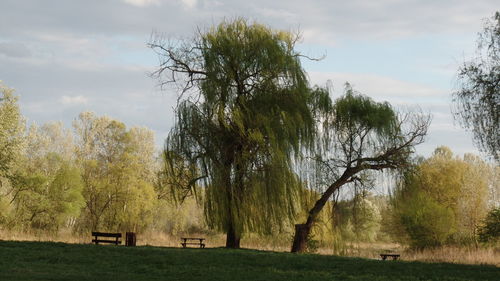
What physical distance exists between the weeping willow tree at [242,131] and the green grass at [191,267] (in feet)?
14.5

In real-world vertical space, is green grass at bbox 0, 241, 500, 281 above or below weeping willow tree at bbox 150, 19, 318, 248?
below

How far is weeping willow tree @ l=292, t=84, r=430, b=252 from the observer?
86.6 feet

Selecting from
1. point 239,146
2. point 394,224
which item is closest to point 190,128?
point 239,146

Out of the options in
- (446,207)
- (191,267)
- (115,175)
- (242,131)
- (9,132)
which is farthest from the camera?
(115,175)

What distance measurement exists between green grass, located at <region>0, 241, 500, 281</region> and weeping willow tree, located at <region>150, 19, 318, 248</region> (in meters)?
4.42

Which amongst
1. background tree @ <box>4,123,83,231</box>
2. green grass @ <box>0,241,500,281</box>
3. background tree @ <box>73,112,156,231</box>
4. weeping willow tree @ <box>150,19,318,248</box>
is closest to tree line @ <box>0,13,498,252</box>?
weeping willow tree @ <box>150,19,318,248</box>

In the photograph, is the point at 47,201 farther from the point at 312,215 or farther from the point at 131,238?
the point at 312,215

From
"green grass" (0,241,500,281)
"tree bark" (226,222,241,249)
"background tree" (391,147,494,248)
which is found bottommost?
"green grass" (0,241,500,281)

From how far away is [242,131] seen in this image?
2427cm

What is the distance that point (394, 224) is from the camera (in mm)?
39281

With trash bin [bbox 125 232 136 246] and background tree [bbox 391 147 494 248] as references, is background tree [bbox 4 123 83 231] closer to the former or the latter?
trash bin [bbox 125 232 136 246]

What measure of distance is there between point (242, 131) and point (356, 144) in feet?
18.6

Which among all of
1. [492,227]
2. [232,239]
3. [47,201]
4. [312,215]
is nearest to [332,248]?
[312,215]

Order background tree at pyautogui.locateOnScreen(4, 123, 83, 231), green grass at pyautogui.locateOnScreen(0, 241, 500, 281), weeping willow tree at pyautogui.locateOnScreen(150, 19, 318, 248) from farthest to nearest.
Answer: background tree at pyautogui.locateOnScreen(4, 123, 83, 231) < weeping willow tree at pyautogui.locateOnScreen(150, 19, 318, 248) < green grass at pyautogui.locateOnScreen(0, 241, 500, 281)
